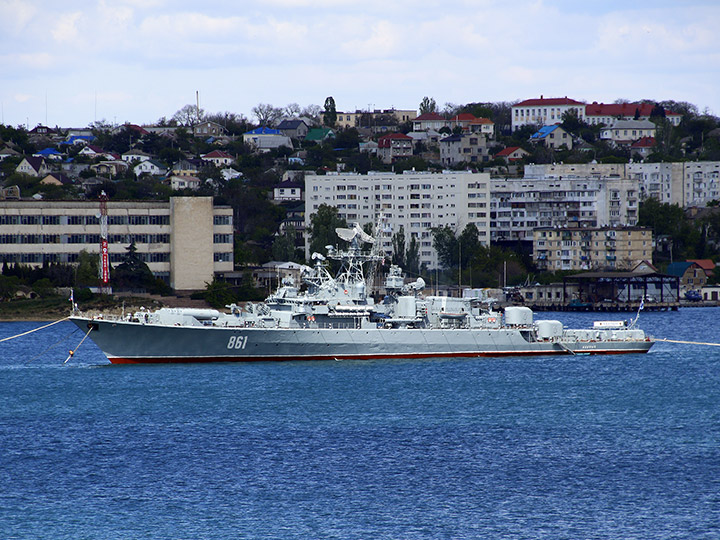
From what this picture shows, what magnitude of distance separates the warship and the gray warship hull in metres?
0.05

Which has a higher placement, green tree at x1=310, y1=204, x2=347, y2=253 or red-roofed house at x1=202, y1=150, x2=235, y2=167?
red-roofed house at x1=202, y1=150, x2=235, y2=167

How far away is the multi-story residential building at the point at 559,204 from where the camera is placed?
135m

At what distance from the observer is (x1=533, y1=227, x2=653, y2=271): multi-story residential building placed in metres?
127

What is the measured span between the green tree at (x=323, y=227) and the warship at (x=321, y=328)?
52571 millimetres

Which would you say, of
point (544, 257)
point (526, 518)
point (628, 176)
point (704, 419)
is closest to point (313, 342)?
point (704, 419)

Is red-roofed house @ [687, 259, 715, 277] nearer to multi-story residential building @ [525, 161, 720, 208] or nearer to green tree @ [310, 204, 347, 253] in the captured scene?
multi-story residential building @ [525, 161, 720, 208]

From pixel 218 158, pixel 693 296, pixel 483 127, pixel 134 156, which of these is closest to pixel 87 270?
pixel 693 296

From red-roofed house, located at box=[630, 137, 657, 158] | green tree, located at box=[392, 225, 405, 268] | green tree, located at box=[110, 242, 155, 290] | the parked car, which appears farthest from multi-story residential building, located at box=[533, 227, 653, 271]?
red-roofed house, located at box=[630, 137, 657, 158]

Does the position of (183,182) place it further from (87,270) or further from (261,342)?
(261,342)

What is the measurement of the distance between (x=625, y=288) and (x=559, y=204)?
2019cm

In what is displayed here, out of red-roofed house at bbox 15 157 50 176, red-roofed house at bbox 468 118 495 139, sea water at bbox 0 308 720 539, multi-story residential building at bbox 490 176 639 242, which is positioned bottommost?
sea water at bbox 0 308 720 539

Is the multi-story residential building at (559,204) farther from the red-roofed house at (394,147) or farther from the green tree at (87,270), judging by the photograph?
the green tree at (87,270)

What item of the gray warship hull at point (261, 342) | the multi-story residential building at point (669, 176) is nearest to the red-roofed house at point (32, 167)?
the multi-story residential building at point (669, 176)

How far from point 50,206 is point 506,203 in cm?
5779
